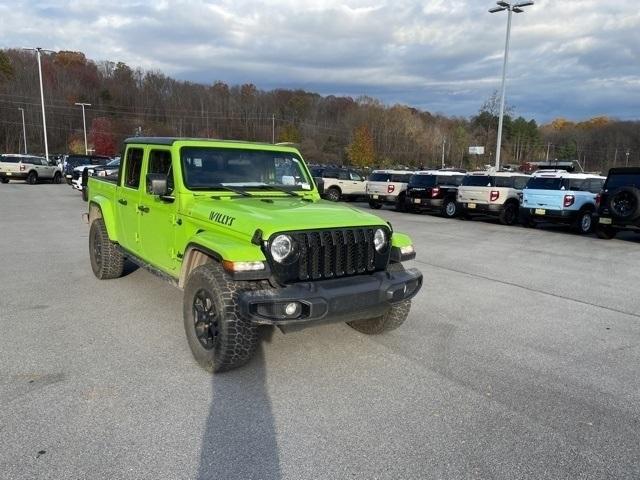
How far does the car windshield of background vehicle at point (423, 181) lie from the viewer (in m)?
19.6

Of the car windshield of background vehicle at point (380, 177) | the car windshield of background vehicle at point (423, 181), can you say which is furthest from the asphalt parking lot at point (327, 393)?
the car windshield of background vehicle at point (380, 177)

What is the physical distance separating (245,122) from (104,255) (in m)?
93.9

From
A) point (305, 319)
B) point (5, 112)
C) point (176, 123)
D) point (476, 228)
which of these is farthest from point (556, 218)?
point (5, 112)

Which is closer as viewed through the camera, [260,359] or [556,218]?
[260,359]

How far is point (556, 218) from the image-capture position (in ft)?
50.2

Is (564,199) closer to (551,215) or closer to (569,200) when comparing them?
(569,200)

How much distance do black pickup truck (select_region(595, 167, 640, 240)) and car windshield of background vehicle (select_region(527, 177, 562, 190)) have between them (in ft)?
6.66

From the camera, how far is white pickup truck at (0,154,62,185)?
29.2m

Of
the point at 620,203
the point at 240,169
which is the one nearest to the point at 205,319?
the point at 240,169

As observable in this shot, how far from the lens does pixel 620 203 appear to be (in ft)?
41.9

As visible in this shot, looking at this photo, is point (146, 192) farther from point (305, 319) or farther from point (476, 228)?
point (476, 228)

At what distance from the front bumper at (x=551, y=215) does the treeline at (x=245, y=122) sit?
66116 millimetres

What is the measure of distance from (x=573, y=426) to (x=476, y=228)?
41.6 feet

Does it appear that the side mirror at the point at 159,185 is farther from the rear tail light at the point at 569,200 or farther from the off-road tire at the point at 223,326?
the rear tail light at the point at 569,200
